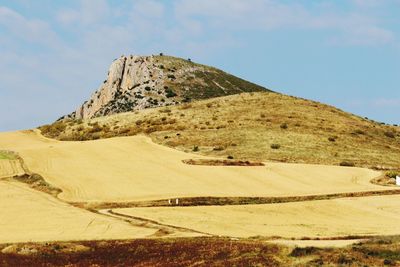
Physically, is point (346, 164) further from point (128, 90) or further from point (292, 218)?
point (128, 90)

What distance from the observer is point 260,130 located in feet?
301

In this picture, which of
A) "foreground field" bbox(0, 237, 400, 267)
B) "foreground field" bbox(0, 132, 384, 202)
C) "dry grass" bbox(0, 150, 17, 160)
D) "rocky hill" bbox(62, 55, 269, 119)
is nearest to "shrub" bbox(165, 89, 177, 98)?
"rocky hill" bbox(62, 55, 269, 119)

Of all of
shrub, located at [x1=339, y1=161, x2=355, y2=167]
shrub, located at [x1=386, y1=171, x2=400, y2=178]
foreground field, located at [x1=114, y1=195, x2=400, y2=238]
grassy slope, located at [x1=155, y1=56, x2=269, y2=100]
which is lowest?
foreground field, located at [x1=114, y1=195, x2=400, y2=238]

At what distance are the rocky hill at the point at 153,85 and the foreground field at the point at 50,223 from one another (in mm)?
86691

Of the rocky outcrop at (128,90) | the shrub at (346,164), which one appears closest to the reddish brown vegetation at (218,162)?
the shrub at (346,164)

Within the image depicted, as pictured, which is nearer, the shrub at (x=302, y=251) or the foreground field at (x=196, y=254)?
the foreground field at (x=196, y=254)

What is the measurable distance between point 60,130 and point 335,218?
67.9 metres

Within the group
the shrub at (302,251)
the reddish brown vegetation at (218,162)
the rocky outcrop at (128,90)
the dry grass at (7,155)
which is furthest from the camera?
the rocky outcrop at (128,90)

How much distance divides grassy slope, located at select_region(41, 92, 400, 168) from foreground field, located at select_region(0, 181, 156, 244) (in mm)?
33594

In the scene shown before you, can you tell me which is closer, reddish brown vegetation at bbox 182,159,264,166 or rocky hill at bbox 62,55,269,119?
reddish brown vegetation at bbox 182,159,264,166

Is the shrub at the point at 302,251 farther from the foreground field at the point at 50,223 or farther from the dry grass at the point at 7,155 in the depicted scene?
the dry grass at the point at 7,155

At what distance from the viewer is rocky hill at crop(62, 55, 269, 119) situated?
142 metres

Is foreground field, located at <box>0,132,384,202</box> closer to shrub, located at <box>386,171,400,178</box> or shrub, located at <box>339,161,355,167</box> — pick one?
shrub, located at <box>386,171,400,178</box>

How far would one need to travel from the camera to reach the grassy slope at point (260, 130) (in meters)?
80.7
